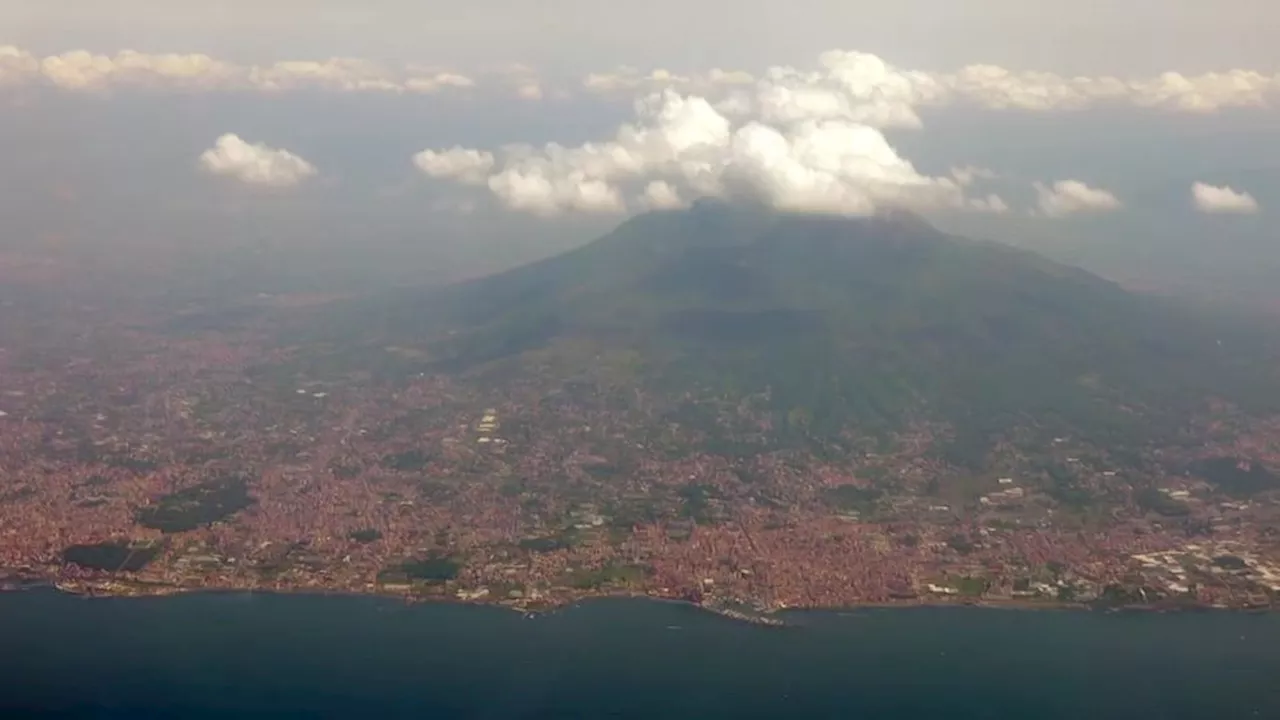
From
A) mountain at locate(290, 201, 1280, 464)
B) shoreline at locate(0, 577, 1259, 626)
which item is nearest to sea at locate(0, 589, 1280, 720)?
shoreline at locate(0, 577, 1259, 626)

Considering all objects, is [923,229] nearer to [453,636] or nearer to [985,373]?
[985,373]

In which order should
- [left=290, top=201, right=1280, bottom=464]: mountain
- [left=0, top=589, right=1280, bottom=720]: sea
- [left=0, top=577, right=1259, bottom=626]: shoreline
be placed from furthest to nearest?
[left=290, top=201, right=1280, bottom=464]: mountain < [left=0, top=577, right=1259, bottom=626]: shoreline < [left=0, top=589, right=1280, bottom=720]: sea

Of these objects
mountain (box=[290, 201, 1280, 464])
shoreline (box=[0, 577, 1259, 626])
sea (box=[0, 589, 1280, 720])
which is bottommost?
sea (box=[0, 589, 1280, 720])

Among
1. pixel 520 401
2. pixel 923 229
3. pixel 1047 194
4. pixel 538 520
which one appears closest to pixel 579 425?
pixel 520 401

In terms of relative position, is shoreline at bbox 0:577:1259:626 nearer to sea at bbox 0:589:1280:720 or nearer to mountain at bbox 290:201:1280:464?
sea at bbox 0:589:1280:720

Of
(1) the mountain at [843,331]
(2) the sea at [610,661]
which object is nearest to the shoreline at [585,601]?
(2) the sea at [610,661]

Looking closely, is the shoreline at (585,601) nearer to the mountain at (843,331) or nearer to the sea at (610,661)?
the sea at (610,661)
